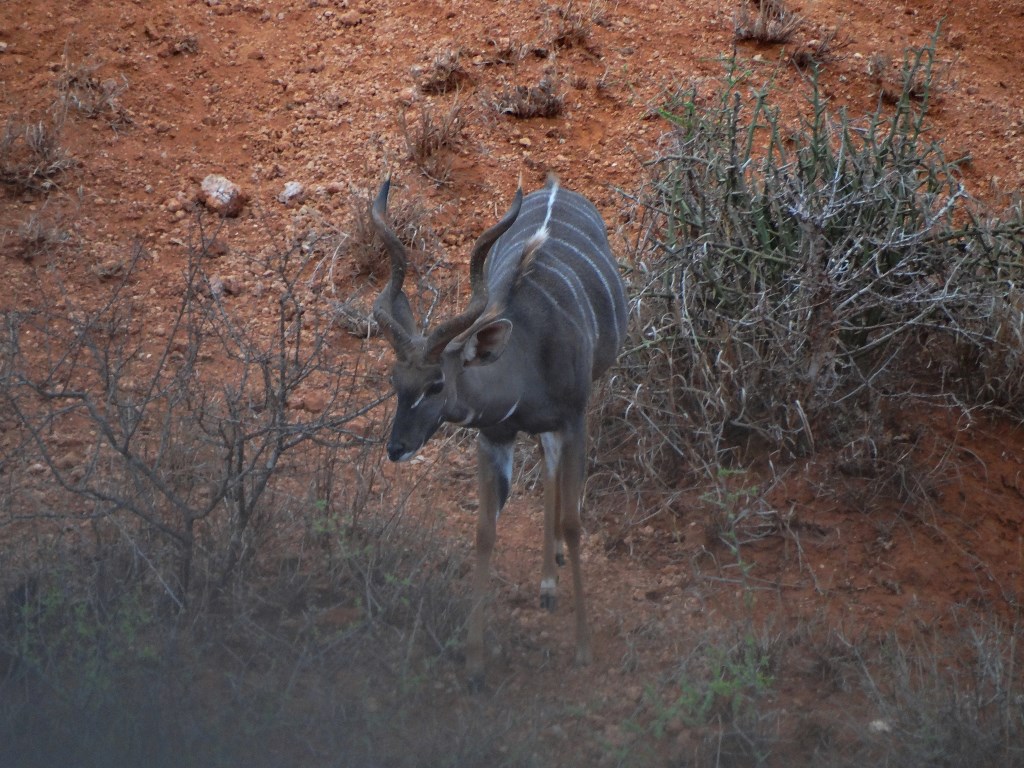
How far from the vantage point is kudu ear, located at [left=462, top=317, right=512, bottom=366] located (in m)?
4.05

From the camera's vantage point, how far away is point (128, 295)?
678cm

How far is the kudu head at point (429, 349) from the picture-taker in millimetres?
3936

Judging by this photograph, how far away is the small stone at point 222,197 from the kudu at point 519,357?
2825 millimetres

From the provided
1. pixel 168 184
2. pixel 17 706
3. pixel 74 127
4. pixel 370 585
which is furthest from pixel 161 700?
pixel 74 127

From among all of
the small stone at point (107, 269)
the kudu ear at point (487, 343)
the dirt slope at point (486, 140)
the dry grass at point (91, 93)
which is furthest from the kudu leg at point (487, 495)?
the dry grass at point (91, 93)

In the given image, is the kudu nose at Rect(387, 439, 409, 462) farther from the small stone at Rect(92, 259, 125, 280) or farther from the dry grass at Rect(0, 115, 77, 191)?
the dry grass at Rect(0, 115, 77, 191)

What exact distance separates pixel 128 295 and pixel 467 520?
8.29 ft

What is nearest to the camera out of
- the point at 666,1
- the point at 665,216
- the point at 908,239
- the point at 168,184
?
the point at 908,239

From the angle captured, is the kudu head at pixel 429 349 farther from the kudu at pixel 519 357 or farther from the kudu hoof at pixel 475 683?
the kudu hoof at pixel 475 683

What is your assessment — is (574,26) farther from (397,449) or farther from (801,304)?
(397,449)

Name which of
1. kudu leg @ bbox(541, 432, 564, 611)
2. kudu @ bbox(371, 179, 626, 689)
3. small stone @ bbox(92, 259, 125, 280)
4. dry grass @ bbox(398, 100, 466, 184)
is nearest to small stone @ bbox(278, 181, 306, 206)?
dry grass @ bbox(398, 100, 466, 184)

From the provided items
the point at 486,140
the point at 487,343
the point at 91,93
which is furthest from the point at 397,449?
the point at 91,93

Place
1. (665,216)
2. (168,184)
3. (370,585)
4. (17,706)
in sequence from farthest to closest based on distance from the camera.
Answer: (168,184)
(665,216)
(370,585)
(17,706)

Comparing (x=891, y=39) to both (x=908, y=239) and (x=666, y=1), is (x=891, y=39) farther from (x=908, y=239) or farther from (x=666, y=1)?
(x=908, y=239)
